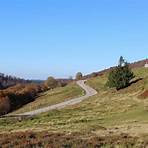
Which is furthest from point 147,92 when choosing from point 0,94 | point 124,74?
point 0,94

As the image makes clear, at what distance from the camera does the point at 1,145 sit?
20719 millimetres

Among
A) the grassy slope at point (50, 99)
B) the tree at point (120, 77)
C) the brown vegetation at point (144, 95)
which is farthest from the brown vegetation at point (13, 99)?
the brown vegetation at point (144, 95)

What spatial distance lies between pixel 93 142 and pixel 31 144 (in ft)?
10.2

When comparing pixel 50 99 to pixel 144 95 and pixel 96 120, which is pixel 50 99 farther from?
pixel 96 120

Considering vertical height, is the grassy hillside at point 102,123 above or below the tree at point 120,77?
below

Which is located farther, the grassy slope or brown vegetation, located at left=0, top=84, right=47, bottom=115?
brown vegetation, located at left=0, top=84, right=47, bottom=115

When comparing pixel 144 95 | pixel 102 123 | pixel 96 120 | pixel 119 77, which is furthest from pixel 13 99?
pixel 102 123

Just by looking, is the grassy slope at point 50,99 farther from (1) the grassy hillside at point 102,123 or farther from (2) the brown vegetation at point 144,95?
(2) the brown vegetation at point 144,95

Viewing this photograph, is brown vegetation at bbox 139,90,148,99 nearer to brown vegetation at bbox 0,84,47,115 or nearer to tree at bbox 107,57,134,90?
tree at bbox 107,57,134,90

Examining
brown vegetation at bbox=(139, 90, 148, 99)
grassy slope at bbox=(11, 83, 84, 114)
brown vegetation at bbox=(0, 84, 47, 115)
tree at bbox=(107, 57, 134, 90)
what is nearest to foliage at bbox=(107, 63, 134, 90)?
tree at bbox=(107, 57, 134, 90)

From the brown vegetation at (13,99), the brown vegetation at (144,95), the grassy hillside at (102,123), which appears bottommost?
the grassy hillside at (102,123)

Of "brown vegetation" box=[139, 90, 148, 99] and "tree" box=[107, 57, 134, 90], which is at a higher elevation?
"tree" box=[107, 57, 134, 90]

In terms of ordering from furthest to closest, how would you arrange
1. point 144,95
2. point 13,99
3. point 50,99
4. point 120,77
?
point 13,99, point 50,99, point 120,77, point 144,95

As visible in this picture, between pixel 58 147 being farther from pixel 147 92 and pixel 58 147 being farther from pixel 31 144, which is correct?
pixel 147 92
